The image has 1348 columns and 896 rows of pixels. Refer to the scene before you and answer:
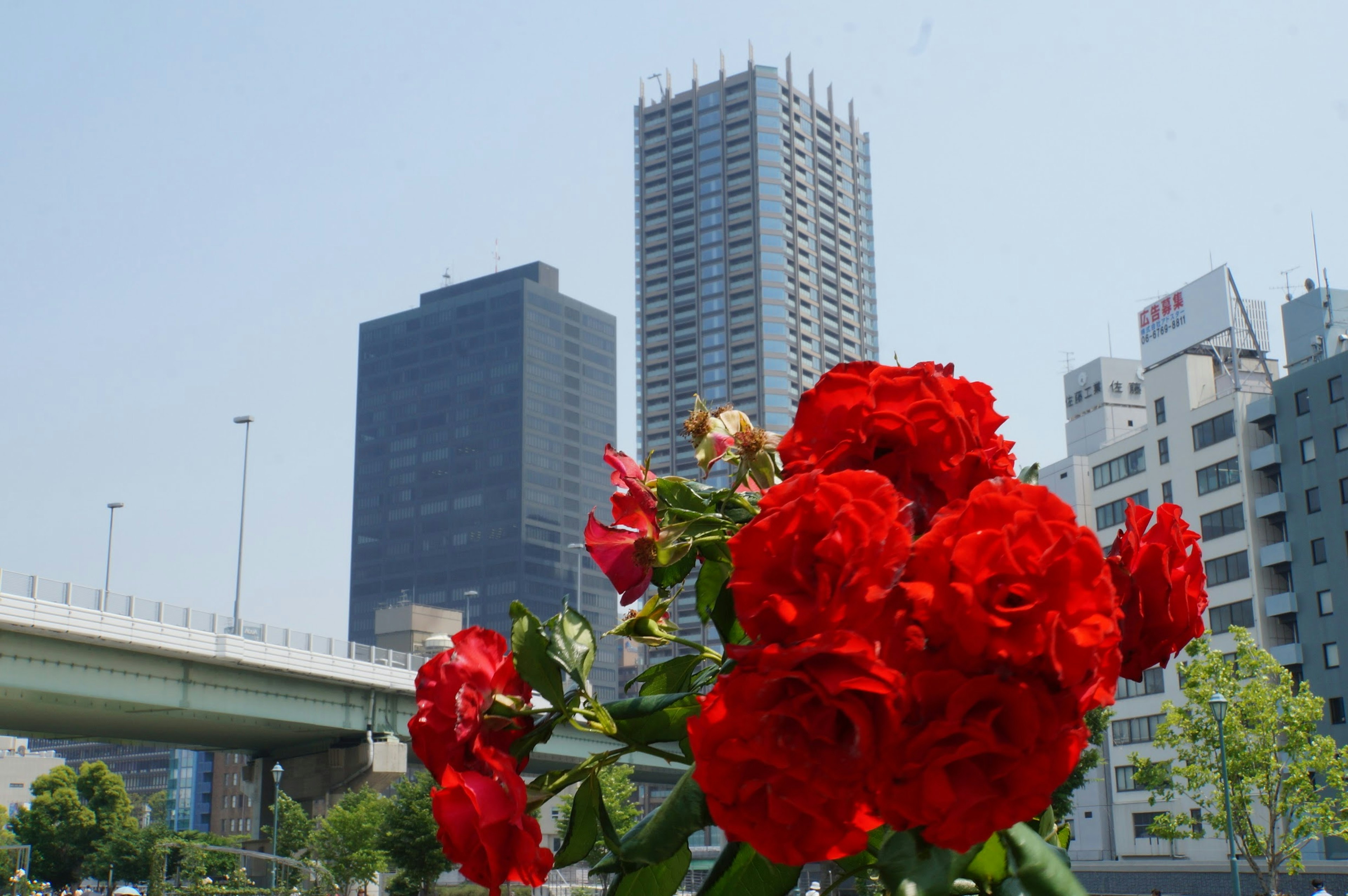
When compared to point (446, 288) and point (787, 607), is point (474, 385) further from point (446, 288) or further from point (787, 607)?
Answer: point (787, 607)

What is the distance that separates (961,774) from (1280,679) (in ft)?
153

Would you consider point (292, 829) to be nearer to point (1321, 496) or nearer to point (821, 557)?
point (1321, 496)

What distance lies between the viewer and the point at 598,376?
18950 centimetres

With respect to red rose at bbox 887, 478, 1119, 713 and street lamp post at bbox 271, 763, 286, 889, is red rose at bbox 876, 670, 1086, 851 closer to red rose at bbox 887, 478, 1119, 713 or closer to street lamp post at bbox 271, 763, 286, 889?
red rose at bbox 887, 478, 1119, 713

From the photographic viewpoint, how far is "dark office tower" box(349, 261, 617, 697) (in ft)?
566

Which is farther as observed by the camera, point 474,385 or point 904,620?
point 474,385

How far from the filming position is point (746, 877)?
5.37 ft

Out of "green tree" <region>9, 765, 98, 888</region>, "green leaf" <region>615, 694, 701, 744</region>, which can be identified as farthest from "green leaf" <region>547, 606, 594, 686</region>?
"green tree" <region>9, 765, 98, 888</region>

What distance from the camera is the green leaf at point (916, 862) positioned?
1332 mm

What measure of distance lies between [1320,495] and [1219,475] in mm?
7021

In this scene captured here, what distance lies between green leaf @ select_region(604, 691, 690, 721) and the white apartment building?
2443 inches

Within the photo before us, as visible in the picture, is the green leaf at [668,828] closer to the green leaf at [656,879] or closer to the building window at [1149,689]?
the green leaf at [656,879]

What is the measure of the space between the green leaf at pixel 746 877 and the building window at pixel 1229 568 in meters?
68.4

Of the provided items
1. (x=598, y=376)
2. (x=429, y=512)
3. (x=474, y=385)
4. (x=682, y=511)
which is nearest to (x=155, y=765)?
(x=429, y=512)
